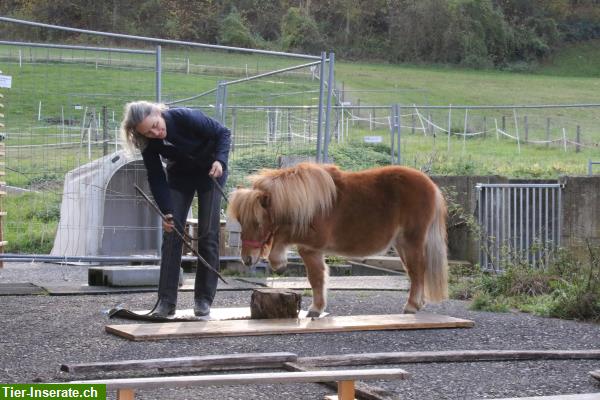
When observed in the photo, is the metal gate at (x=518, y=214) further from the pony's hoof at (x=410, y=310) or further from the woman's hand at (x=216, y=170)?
the woman's hand at (x=216, y=170)

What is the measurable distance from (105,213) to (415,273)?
5.26m

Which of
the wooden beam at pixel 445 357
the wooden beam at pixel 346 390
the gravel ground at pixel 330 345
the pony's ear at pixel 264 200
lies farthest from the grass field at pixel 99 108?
the wooden beam at pixel 346 390

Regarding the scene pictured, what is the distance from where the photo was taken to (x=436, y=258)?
28.4ft

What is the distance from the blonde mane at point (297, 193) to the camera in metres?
7.88

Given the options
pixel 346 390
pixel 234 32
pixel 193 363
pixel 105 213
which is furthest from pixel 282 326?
pixel 234 32

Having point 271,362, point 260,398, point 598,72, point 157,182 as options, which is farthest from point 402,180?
point 598,72

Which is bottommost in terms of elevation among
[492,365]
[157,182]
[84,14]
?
[492,365]

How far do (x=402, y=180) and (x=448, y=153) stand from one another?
622 inches


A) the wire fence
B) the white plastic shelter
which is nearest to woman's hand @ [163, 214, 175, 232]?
the wire fence

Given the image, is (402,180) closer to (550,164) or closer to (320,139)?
(320,139)

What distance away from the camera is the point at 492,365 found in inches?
255

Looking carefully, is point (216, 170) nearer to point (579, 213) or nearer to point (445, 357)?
point (445, 357)

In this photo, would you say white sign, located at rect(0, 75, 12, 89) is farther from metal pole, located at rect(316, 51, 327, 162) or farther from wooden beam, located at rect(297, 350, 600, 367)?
wooden beam, located at rect(297, 350, 600, 367)

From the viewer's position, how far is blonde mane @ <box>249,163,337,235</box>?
310 inches
